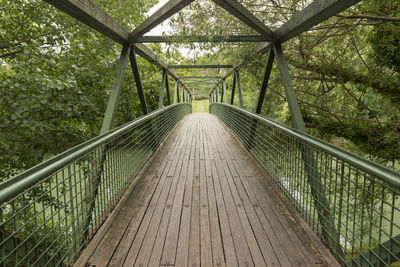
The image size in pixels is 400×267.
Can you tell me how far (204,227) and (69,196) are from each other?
63.6 inches

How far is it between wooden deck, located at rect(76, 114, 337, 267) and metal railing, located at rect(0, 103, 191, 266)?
16cm

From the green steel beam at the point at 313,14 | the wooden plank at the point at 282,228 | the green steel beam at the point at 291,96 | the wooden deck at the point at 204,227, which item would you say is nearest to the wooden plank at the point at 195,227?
the wooden deck at the point at 204,227

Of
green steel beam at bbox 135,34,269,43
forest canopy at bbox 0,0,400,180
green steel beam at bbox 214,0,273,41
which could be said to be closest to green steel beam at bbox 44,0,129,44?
green steel beam at bbox 135,34,269,43

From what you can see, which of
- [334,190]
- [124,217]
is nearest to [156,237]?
[124,217]

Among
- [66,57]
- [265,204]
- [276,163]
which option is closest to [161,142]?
[66,57]

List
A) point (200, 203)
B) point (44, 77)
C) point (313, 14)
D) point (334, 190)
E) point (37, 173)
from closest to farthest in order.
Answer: point (37, 173)
point (334, 190)
point (313, 14)
point (200, 203)
point (44, 77)

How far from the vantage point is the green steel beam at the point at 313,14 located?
2.18 meters

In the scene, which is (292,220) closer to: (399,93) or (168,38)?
(168,38)

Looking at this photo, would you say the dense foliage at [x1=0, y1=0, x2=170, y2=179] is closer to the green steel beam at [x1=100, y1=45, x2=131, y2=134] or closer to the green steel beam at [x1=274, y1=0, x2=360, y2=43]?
the green steel beam at [x1=100, y1=45, x2=131, y2=134]

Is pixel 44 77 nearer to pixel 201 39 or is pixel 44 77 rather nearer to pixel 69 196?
pixel 69 196

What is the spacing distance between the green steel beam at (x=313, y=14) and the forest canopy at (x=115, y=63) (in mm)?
1098

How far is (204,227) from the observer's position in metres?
2.35

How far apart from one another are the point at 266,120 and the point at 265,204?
1350mm

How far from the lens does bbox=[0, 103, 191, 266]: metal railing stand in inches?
52.8
